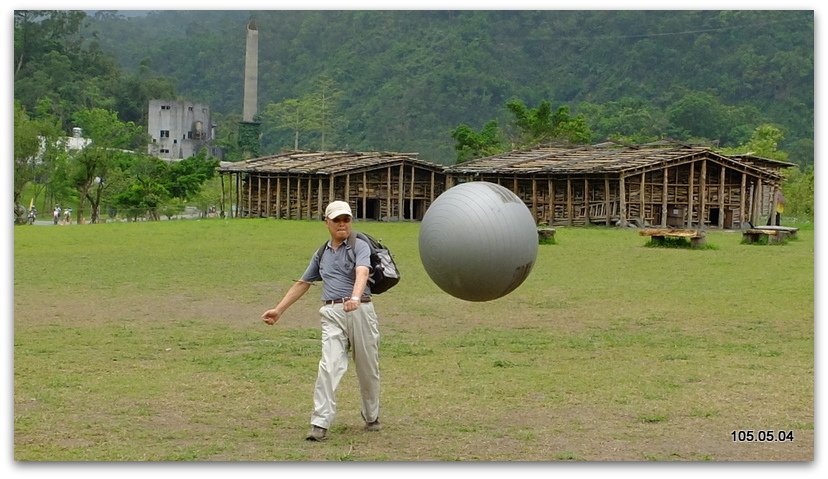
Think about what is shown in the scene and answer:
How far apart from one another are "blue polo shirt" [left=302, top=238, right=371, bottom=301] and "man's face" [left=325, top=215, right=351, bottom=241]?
0.26ft

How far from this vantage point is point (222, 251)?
99.8 feet

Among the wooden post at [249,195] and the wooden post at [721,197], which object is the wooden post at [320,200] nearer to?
the wooden post at [249,195]

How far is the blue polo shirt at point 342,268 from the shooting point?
9453mm

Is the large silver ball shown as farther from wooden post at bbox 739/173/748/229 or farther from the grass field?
wooden post at bbox 739/173/748/229

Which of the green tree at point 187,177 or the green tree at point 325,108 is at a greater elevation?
the green tree at point 325,108

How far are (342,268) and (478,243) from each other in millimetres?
1422

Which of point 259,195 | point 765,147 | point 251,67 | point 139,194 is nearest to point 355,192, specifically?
point 259,195

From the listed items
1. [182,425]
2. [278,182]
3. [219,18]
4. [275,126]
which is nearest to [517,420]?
[182,425]

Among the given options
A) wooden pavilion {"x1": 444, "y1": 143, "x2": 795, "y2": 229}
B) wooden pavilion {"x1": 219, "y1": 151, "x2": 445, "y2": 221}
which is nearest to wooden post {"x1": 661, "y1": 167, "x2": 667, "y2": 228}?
wooden pavilion {"x1": 444, "y1": 143, "x2": 795, "y2": 229}

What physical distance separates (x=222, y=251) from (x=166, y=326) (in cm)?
1428

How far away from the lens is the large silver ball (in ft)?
34.5

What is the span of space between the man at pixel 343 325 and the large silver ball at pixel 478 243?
122 centimetres

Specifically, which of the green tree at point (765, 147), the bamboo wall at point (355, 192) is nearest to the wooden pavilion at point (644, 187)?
the bamboo wall at point (355, 192)

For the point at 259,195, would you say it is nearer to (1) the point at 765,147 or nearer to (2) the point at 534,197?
(2) the point at 534,197
